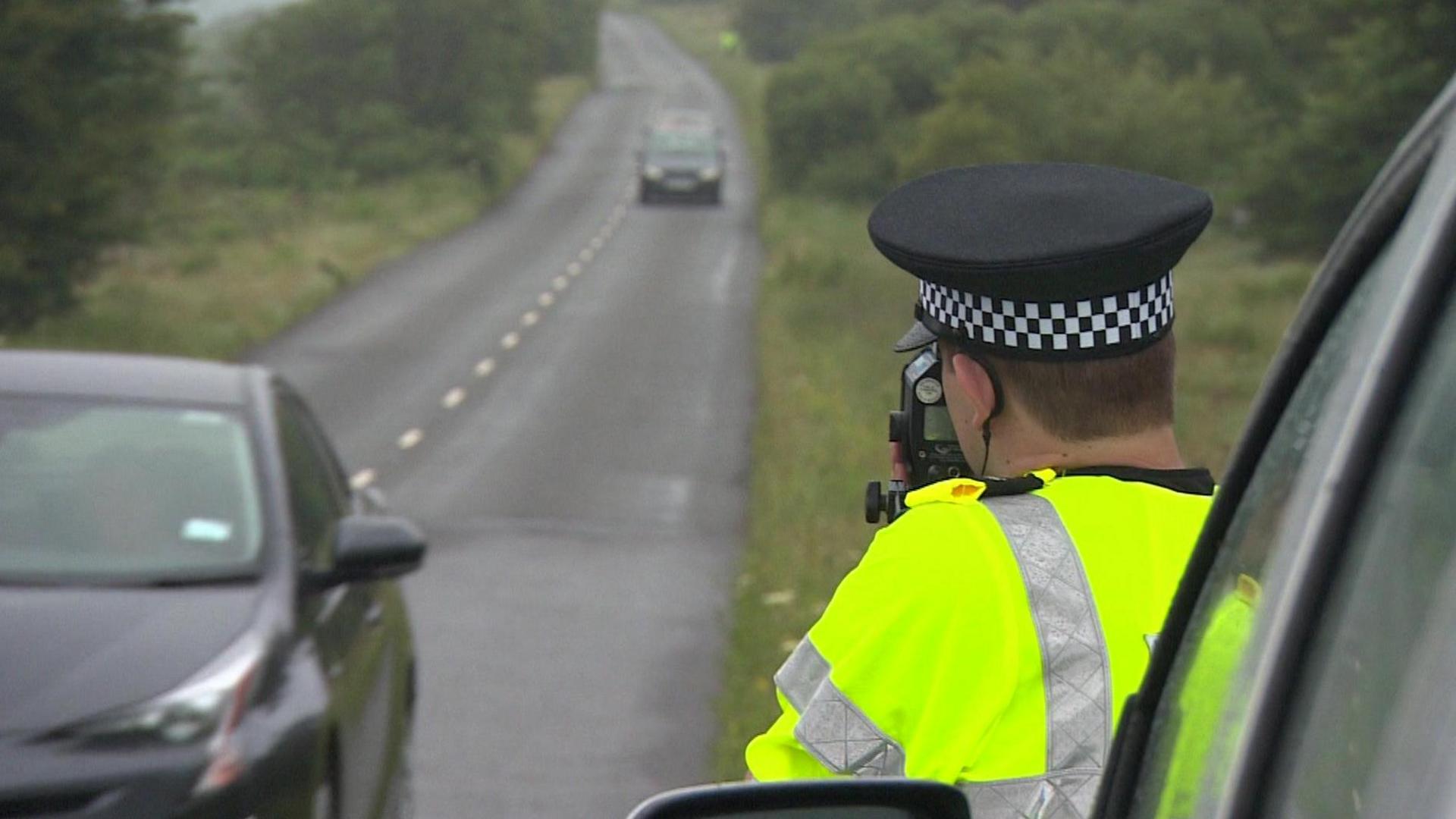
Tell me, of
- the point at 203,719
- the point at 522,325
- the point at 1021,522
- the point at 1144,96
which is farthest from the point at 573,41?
the point at 1021,522

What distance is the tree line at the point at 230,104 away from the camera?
1030 inches

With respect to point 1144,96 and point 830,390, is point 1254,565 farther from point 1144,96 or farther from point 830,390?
point 1144,96

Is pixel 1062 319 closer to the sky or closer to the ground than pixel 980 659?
closer to the sky

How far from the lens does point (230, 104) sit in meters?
67.8

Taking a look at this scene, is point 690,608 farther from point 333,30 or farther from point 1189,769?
point 333,30

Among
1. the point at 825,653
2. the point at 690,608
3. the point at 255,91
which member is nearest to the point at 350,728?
the point at 825,653

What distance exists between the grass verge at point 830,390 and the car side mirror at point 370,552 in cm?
245

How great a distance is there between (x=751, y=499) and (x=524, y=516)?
5.79ft

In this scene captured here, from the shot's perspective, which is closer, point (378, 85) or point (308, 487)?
point (308, 487)

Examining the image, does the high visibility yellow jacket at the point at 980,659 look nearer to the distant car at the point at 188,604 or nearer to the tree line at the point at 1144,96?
the distant car at the point at 188,604

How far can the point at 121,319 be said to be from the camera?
2794cm

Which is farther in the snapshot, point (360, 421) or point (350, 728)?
point (360, 421)

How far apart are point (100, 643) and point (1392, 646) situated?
4.38m

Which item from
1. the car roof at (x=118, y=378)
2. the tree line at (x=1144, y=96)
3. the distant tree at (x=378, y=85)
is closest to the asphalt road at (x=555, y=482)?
the car roof at (x=118, y=378)
